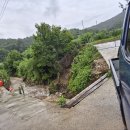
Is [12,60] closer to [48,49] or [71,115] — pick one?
[48,49]

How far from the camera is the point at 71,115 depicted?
718 cm

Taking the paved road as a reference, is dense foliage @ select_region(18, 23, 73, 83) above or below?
above

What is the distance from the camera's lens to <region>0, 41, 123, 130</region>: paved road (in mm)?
6225

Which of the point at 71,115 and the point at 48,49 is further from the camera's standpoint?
the point at 48,49

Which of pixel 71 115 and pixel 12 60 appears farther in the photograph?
pixel 12 60

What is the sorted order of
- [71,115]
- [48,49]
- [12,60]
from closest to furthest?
[71,115] → [48,49] → [12,60]

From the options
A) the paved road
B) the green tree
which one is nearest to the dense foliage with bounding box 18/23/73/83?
the paved road

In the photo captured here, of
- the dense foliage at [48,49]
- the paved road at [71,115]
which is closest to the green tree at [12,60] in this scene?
the dense foliage at [48,49]

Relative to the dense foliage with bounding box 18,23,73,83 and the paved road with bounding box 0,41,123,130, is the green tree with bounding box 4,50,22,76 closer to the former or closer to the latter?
the dense foliage with bounding box 18,23,73,83

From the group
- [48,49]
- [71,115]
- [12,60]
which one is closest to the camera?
[71,115]

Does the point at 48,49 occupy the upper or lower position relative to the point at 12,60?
upper

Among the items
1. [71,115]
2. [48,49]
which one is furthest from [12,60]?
[71,115]

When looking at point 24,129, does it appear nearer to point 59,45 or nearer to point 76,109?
point 76,109

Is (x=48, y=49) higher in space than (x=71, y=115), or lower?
higher
